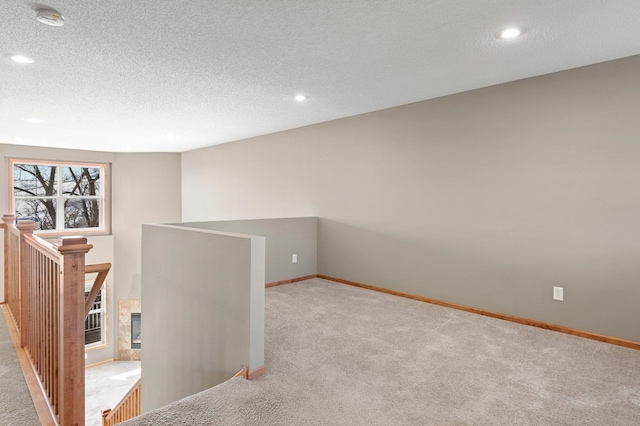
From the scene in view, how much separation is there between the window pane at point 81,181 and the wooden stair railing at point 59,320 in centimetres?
580

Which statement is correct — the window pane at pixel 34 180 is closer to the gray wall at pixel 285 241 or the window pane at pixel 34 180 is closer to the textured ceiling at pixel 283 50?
the textured ceiling at pixel 283 50

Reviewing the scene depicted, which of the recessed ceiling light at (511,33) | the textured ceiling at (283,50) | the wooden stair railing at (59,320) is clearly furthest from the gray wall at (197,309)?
the recessed ceiling light at (511,33)

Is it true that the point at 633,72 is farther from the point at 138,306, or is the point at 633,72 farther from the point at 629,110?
the point at 138,306

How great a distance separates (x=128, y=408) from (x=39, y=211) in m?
4.77

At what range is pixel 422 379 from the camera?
231 cm

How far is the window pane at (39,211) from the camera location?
6934 mm

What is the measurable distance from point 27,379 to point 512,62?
4.02 m

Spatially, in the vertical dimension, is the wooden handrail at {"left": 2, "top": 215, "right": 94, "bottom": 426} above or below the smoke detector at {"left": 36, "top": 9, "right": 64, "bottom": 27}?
below

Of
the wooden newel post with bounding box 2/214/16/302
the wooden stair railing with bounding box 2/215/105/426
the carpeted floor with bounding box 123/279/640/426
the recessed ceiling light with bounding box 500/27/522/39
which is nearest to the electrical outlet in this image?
the carpeted floor with bounding box 123/279/640/426

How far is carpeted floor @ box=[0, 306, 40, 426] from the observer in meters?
1.91

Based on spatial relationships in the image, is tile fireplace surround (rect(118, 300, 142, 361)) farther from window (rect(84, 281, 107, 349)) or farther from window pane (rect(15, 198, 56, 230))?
window pane (rect(15, 198, 56, 230))

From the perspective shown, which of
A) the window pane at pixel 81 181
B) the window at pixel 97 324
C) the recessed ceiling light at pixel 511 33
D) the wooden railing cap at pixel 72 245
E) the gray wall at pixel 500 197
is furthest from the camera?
the window at pixel 97 324

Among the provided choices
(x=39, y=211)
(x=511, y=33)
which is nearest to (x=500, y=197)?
(x=511, y=33)

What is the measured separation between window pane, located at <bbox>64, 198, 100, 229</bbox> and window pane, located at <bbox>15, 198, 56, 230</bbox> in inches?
9.1
